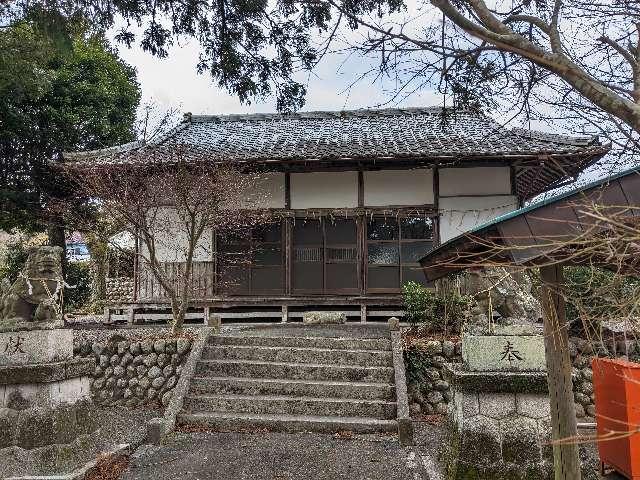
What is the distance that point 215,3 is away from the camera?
6.15 m

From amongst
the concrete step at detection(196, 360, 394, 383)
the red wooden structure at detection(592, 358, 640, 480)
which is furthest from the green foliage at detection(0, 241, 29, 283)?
the red wooden structure at detection(592, 358, 640, 480)

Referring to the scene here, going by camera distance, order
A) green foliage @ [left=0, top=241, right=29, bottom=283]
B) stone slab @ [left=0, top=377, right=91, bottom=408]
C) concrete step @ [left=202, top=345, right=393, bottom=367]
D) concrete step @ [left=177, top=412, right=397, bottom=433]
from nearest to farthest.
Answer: stone slab @ [left=0, top=377, right=91, bottom=408] < concrete step @ [left=177, top=412, right=397, bottom=433] < concrete step @ [left=202, top=345, right=393, bottom=367] < green foliage @ [left=0, top=241, right=29, bottom=283]

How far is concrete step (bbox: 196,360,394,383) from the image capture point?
27.5 feet

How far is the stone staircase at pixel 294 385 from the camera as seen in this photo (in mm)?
7434

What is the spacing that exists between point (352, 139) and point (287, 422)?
28.0 feet

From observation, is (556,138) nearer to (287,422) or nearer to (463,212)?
(463,212)

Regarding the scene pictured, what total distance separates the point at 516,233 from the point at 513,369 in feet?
5.65

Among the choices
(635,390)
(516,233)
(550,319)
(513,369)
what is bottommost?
(635,390)

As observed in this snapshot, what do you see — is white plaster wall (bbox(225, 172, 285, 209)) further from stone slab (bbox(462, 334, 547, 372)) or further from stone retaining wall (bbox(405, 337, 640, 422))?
stone slab (bbox(462, 334, 547, 372))

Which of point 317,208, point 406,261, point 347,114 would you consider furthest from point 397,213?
point 347,114

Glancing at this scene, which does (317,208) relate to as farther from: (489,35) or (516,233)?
(516,233)

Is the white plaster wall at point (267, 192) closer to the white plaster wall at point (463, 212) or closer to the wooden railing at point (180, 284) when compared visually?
the wooden railing at point (180, 284)

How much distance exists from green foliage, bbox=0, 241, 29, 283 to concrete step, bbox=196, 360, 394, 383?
1299cm

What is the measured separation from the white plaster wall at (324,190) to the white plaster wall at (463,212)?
2.26 metres
